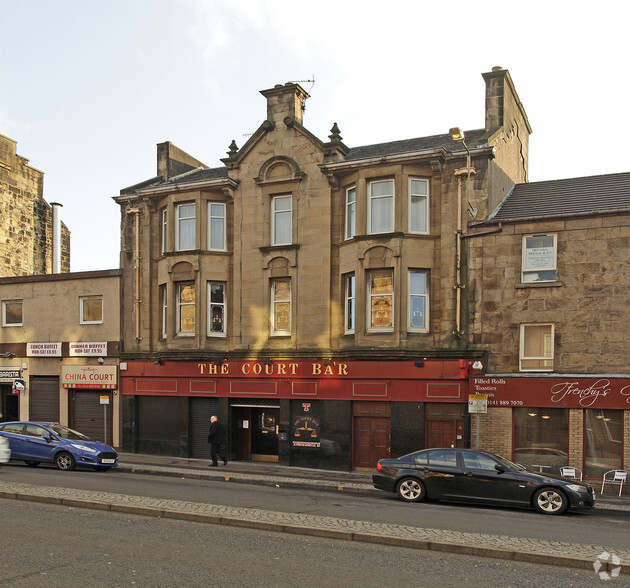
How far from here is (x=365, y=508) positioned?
583 inches

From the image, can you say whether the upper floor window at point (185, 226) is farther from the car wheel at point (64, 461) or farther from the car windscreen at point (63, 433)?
the car wheel at point (64, 461)

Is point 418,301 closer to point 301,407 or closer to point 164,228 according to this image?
point 301,407

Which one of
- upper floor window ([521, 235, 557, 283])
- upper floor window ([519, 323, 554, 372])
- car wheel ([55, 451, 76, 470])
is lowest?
car wheel ([55, 451, 76, 470])

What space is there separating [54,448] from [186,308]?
7732 mm

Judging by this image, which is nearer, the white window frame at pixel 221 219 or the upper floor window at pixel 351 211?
the upper floor window at pixel 351 211

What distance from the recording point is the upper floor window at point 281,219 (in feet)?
83.2

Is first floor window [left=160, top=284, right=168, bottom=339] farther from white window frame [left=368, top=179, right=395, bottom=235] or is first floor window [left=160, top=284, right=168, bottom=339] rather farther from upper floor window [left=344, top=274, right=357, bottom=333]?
white window frame [left=368, top=179, right=395, bottom=235]

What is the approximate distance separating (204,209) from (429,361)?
10248 millimetres

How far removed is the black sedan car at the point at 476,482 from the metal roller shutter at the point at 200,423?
10.5m

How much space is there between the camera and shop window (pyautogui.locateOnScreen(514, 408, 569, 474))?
66.9 feet

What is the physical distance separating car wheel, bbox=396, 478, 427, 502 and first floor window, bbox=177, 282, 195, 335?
1221 cm

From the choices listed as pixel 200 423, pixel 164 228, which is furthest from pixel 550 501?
pixel 164 228

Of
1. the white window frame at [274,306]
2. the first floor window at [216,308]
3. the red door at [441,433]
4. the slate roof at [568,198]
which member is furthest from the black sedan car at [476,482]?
the first floor window at [216,308]

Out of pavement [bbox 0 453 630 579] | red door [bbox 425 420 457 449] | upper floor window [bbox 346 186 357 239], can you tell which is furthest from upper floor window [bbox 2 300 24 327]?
red door [bbox 425 420 457 449]
